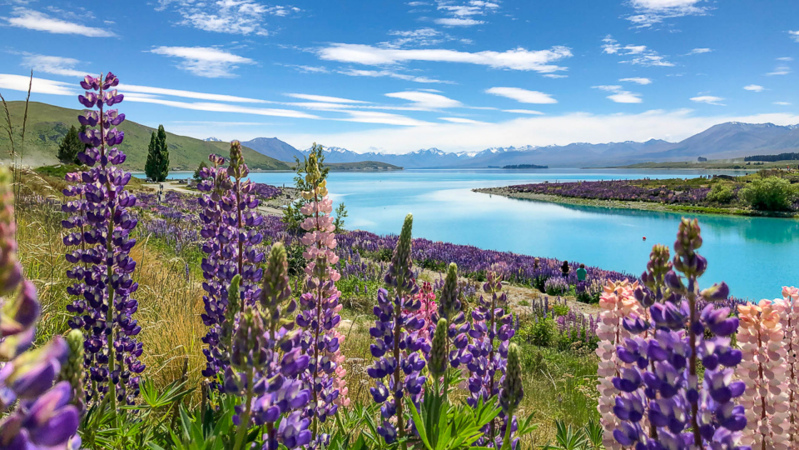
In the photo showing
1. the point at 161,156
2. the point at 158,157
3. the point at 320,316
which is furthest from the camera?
the point at 158,157

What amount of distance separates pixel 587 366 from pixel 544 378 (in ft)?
3.76

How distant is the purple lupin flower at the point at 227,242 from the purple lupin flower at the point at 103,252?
0.45 metres

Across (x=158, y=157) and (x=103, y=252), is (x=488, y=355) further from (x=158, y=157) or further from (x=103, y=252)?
(x=158, y=157)

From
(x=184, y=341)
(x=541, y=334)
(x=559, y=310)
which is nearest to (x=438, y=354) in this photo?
(x=184, y=341)

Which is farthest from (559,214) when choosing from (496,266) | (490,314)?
(490,314)

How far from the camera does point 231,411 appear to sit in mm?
1732

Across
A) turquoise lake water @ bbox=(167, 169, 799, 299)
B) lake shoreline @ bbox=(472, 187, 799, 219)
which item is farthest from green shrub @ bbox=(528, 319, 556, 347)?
lake shoreline @ bbox=(472, 187, 799, 219)

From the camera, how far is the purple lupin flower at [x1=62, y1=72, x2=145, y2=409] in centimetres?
270

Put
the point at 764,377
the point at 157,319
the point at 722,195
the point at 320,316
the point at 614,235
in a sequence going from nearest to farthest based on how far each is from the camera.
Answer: the point at 764,377 < the point at 320,316 < the point at 157,319 < the point at 614,235 < the point at 722,195

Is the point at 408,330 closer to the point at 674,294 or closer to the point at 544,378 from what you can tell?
the point at 674,294

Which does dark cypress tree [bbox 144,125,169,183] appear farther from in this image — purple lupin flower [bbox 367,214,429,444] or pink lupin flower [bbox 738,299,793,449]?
pink lupin flower [bbox 738,299,793,449]

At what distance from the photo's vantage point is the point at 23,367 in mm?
602

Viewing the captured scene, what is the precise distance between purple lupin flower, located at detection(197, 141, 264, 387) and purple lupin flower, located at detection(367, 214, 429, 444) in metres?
0.96

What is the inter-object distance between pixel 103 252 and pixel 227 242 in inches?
27.4
